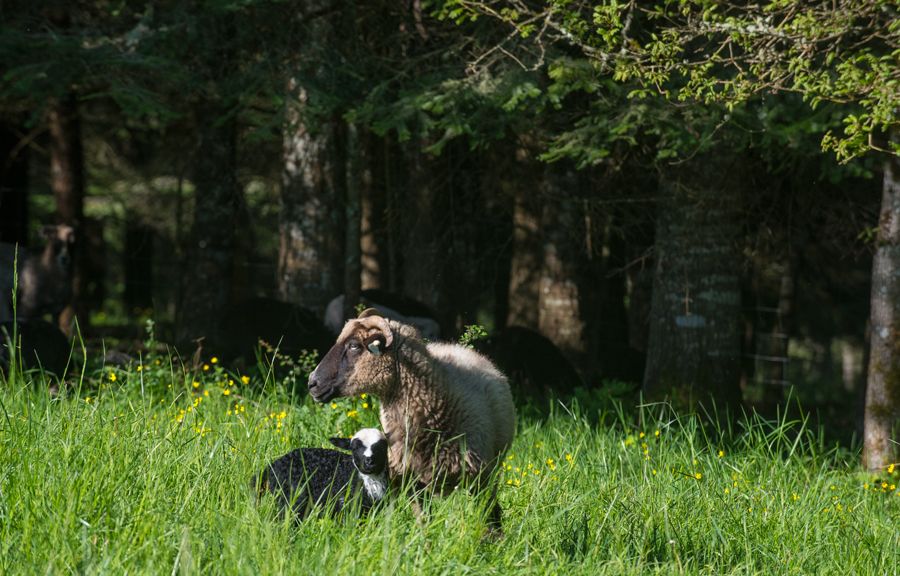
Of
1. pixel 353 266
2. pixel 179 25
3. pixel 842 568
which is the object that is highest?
pixel 179 25

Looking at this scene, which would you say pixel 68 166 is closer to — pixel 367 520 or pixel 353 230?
pixel 353 230

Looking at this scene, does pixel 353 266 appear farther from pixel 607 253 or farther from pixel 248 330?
pixel 607 253

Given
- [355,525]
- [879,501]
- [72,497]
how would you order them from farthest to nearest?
[879,501] < [355,525] < [72,497]

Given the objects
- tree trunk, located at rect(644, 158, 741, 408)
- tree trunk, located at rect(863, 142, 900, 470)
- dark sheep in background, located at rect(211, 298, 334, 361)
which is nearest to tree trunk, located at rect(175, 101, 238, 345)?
dark sheep in background, located at rect(211, 298, 334, 361)

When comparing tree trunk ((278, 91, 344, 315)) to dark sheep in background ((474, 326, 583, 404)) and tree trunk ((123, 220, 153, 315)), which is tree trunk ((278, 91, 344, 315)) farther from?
tree trunk ((123, 220, 153, 315))

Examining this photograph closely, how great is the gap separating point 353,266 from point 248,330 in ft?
7.66

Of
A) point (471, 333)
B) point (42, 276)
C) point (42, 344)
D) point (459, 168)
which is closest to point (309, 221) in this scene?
point (459, 168)

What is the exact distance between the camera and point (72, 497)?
10.3ft

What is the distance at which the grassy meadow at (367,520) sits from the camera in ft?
9.96

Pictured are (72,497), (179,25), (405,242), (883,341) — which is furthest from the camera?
(405,242)

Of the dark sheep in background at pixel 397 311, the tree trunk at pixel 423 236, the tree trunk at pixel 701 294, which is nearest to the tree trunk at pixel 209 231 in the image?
the dark sheep in background at pixel 397 311

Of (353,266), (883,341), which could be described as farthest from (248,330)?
(883,341)

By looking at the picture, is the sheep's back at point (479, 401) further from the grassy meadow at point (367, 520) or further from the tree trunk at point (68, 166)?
the tree trunk at point (68, 166)

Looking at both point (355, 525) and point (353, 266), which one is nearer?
point (355, 525)
